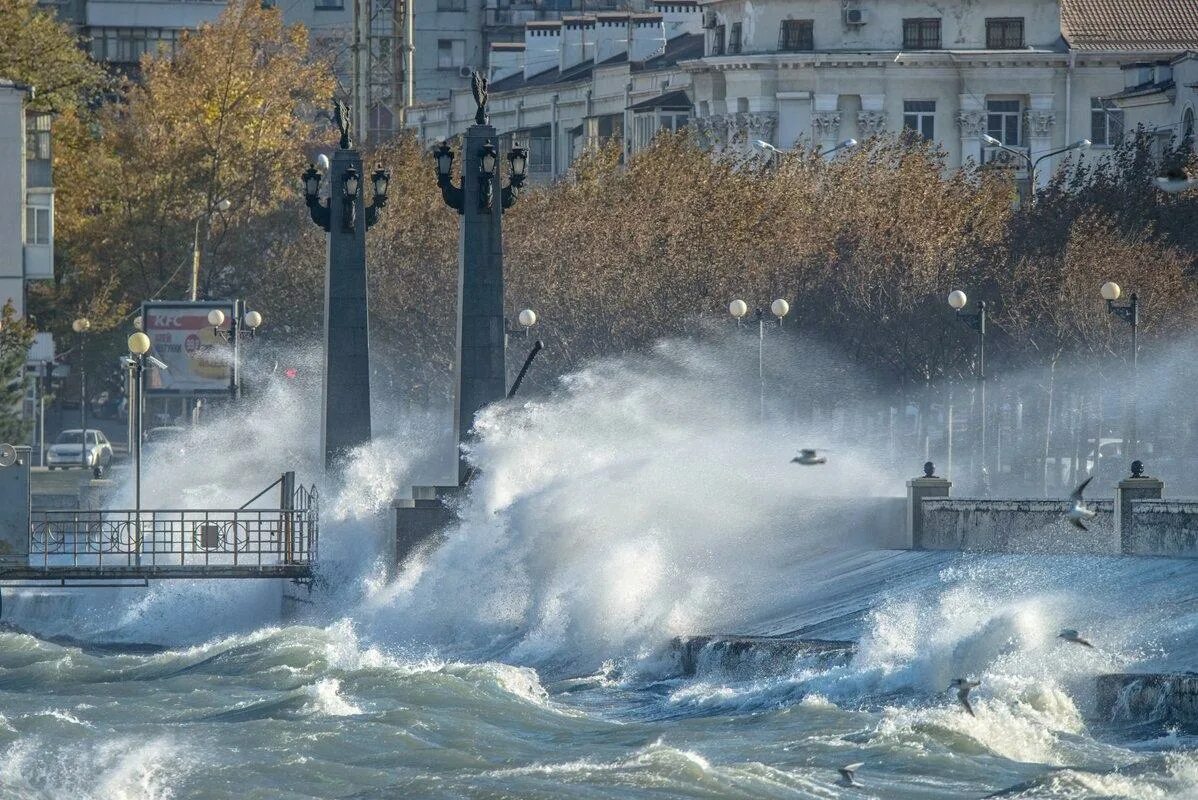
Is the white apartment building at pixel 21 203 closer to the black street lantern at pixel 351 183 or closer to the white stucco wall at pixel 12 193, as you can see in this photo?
the white stucco wall at pixel 12 193

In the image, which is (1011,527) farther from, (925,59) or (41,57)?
(41,57)

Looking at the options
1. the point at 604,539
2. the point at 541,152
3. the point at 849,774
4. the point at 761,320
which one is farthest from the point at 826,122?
the point at 849,774

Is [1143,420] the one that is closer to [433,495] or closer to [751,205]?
[751,205]

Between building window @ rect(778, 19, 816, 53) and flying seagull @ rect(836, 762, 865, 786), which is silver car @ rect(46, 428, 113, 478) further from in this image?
flying seagull @ rect(836, 762, 865, 786)

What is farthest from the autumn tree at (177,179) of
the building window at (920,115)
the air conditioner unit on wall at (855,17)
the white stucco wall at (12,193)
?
the building window at (920,115)

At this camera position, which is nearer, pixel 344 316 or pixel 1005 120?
pixel 344 316

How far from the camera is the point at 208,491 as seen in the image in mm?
58688

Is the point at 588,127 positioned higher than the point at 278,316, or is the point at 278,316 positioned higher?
the point at 588,127

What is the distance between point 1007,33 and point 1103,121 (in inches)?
150

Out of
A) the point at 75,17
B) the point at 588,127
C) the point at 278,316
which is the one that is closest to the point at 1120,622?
the point at 278,316

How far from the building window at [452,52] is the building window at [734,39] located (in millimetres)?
41139

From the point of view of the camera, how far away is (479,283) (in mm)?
42750

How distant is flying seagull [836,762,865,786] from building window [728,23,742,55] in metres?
61.5

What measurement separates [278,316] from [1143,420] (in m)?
24.7
